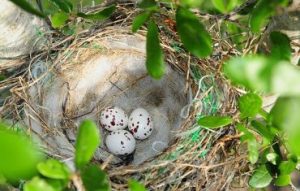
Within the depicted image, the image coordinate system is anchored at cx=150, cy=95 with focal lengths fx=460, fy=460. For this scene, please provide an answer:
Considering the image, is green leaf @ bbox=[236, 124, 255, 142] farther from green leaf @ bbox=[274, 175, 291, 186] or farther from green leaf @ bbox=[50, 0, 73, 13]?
green leaf @ bbox=[50, 0, 73, 13]

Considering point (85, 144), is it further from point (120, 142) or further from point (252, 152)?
point (120, 142)

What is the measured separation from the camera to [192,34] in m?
0.69

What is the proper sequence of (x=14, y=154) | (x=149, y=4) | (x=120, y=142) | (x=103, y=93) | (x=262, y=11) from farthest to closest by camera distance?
(x=103, y=93) → (x=120, y=142) → (x=149, y=4) → (x=262, y=11) → (x=14, y=154)

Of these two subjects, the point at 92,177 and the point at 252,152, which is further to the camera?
the point at 252,152

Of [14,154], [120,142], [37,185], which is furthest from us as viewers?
[120,142]

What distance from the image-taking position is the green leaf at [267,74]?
12.6 inches

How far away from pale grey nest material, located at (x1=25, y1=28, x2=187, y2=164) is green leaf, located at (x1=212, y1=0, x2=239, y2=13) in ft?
1.38

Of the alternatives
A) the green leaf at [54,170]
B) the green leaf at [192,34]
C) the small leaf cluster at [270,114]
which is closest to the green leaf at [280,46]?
the small leaf cluster at [270,114]

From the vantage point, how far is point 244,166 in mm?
1039

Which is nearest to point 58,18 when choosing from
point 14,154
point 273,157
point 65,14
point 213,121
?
point 65,14

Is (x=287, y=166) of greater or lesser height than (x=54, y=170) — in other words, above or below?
below

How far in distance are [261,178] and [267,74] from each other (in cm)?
67

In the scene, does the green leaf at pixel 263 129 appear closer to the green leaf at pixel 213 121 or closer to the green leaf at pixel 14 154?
the green leaf at pixel 213 121

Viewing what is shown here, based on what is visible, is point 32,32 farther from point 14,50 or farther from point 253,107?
point 253,107
